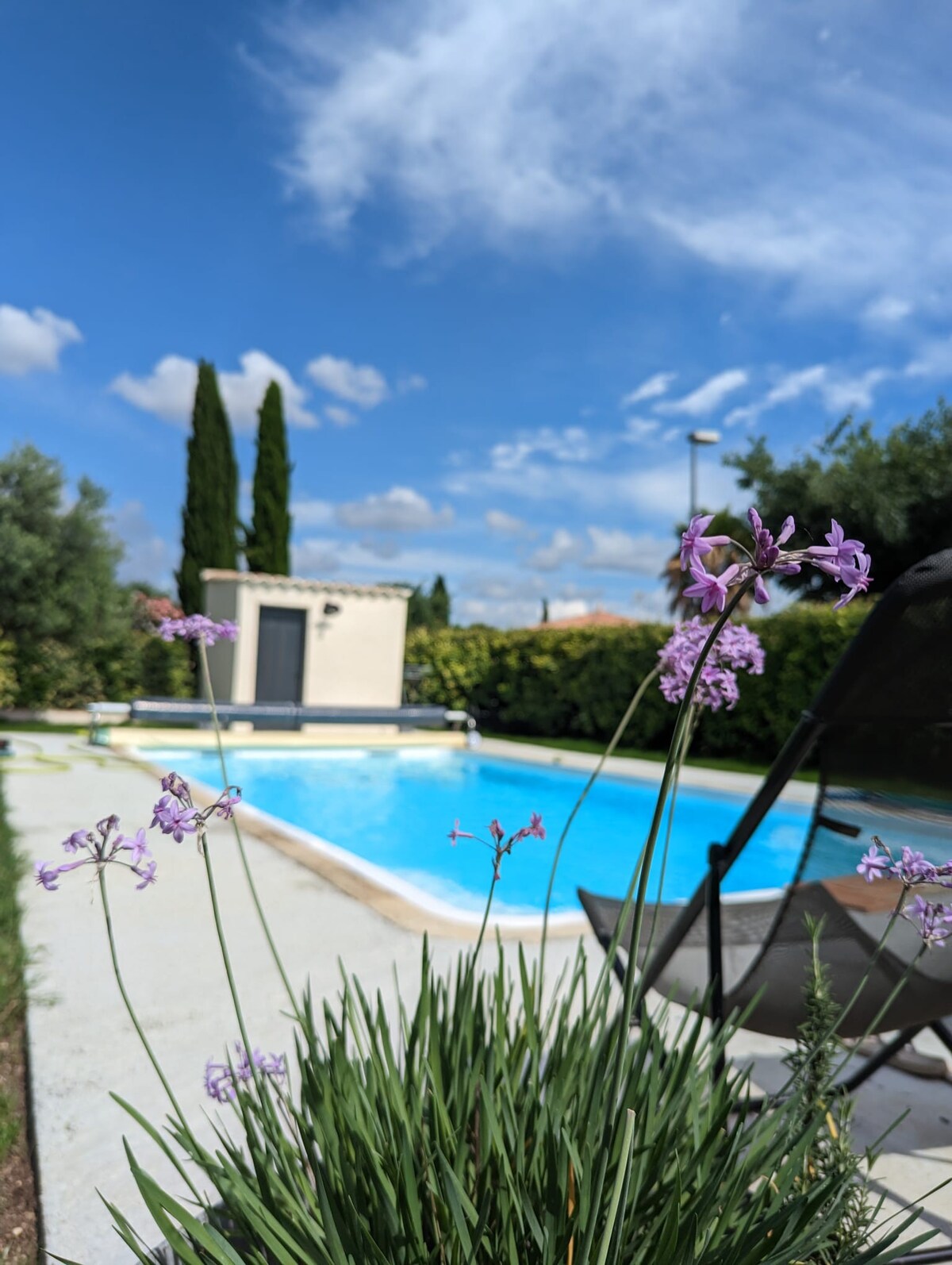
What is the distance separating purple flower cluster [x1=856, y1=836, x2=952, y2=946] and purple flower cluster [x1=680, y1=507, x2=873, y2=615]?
635 mm

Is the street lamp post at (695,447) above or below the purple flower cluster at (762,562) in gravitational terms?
above

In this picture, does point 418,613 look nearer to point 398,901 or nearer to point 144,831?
point 398,901

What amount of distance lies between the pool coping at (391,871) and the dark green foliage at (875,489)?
10978mm

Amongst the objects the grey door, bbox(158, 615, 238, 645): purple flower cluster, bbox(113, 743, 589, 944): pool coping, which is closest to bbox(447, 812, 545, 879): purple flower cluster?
bbox(158, 615, 238, 645): purple flower cluster

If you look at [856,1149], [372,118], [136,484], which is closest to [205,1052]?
[856,1149]

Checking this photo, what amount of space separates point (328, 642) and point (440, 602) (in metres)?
28.1

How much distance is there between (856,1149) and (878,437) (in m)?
25.4

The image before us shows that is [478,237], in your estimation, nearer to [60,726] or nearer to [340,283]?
[340,283]

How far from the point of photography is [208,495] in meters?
20.7

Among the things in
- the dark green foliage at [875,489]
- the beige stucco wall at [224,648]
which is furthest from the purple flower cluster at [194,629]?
the dark green foliage at [875,489]

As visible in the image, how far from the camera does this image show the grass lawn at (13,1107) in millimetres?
1780

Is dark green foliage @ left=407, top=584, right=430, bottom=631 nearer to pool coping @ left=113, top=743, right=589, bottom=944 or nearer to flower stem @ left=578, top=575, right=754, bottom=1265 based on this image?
pool coping @ left=113, top=743, right=589, bottom=944

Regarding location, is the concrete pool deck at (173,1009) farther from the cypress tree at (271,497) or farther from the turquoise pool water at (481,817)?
the cypress tree at (271,497)

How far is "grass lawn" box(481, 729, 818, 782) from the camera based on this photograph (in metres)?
11.5
